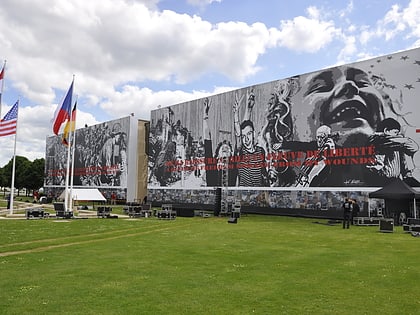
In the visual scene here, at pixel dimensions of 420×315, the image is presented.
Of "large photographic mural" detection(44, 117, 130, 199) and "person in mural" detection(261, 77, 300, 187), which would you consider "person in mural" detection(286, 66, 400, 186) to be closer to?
Result: "person in mural" detection(261, 77, 300, 187)

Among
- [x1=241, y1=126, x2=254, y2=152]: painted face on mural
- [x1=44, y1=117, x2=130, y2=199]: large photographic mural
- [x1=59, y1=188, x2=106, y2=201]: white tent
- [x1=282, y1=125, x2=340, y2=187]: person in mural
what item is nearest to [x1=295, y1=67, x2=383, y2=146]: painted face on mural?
[x1=282, y1=125, x2=340, y2=187]: person in mural

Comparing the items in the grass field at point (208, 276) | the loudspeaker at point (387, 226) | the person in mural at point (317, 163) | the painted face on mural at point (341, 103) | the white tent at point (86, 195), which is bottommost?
the grass field at point (208, 276)

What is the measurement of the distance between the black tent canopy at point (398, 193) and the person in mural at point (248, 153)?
13543 millimetres

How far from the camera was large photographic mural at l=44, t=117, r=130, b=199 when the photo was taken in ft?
206

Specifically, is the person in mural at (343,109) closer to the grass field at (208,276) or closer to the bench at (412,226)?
the bench at (412,226)

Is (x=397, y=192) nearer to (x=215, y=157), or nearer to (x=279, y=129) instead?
(x=279, y=129)

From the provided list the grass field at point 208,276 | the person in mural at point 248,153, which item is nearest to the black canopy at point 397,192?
the grass field at point 208,276

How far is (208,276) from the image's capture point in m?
10.8

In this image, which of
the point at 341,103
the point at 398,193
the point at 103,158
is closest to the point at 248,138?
the point at 341,103

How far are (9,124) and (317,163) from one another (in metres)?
24.4

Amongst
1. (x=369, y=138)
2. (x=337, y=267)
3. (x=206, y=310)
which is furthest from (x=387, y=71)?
(x=206, y=310)

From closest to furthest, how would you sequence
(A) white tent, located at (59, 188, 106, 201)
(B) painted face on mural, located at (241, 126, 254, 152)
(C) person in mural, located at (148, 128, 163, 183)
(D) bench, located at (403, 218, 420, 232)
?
(D) bench, located at (403, 218, 420, 232), (B) painted face on mural, located at (241, 126, 254, 152), (A) white tent, located at (59, 188, 106, 201), (C) person in mural, located at (148, 128, 163, 183)

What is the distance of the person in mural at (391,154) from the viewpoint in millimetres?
30875

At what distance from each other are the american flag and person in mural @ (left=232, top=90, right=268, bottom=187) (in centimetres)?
2133
